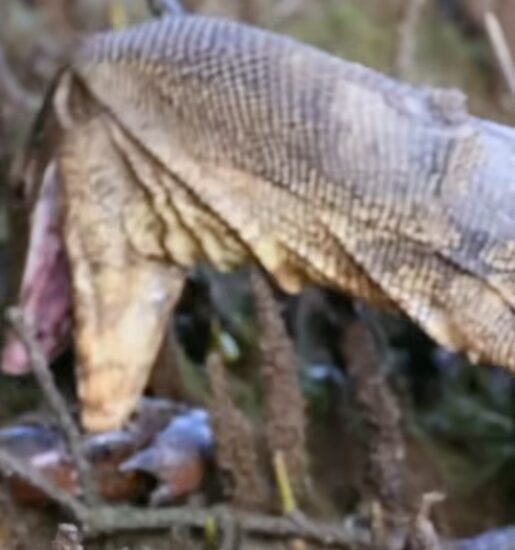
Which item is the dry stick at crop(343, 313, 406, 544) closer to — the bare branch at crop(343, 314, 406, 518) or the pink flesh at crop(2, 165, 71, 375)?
the bare branch at crop(343, 314, 406, 518)

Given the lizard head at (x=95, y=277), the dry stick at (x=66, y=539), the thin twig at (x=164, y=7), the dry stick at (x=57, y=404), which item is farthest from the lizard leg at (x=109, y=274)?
the dry stick at (x=66, y=539)

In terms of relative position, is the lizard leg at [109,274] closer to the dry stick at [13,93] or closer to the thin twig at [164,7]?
the thin twig at [164,7]

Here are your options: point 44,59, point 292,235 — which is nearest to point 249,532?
point 292,235

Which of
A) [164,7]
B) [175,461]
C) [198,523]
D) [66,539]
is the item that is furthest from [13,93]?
[66,539]

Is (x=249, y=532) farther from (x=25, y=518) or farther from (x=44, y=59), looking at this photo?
(x=44, y=59)

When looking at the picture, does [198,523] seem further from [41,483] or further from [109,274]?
[109,274]

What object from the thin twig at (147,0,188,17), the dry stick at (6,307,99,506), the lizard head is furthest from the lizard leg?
the thin twig at (147,0,188,17)
